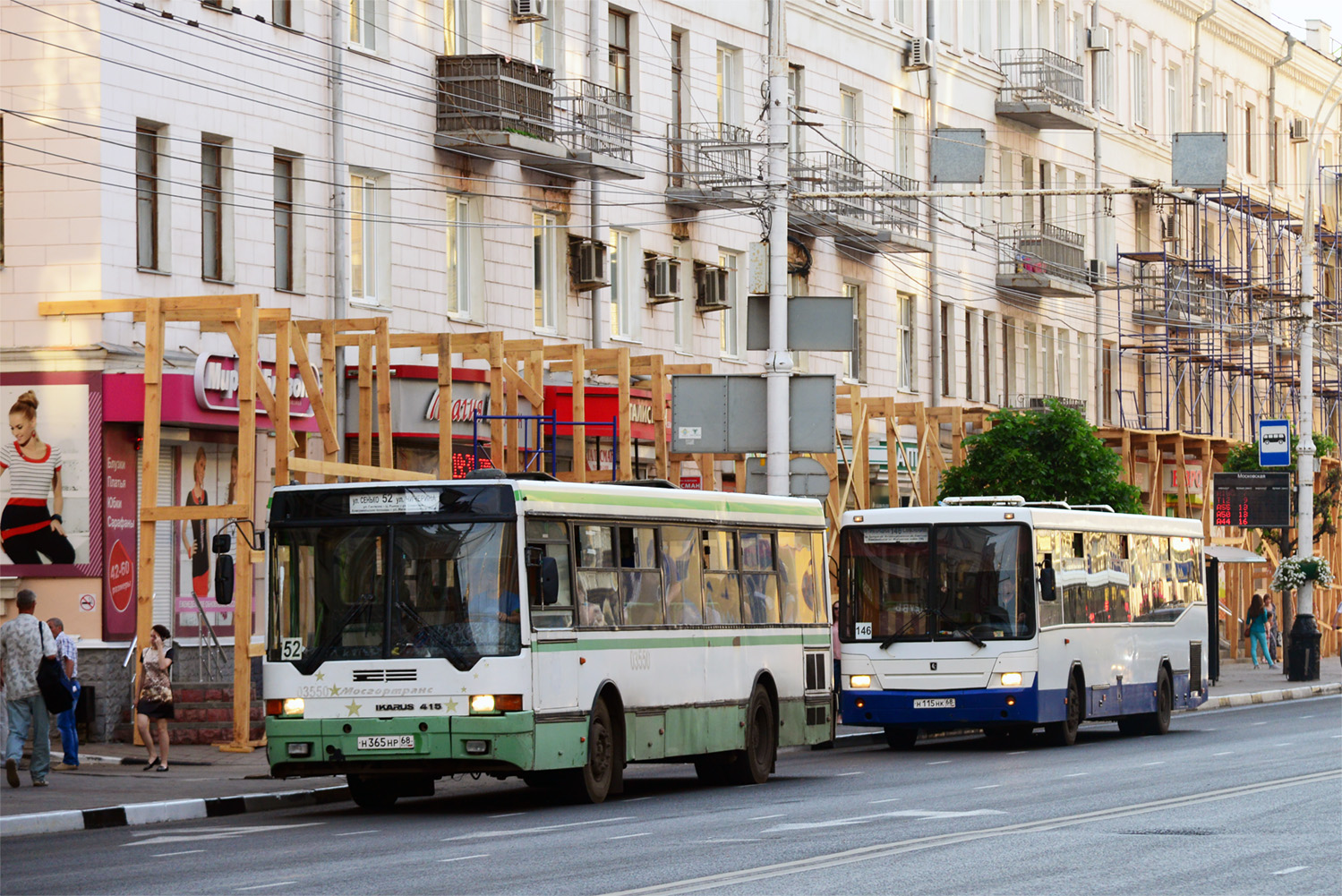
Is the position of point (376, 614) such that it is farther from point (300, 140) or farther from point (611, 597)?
point (300, 140)

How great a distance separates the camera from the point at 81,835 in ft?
→ 59.5

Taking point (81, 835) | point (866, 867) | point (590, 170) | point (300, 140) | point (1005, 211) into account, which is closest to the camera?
point (866, 867)

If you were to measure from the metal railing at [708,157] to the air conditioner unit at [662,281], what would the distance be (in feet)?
4.87

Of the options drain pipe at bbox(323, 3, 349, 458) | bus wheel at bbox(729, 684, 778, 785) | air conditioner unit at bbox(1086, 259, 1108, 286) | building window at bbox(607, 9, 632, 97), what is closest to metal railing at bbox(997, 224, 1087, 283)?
air conditioner unit at bbox(1086, 259, 1108, 286)

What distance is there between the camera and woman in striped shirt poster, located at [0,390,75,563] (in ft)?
90.7

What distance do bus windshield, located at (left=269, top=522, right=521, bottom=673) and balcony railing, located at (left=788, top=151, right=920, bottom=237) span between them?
72.5ft

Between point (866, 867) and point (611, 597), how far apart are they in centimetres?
644

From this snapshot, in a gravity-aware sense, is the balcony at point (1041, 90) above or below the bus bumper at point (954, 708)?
above

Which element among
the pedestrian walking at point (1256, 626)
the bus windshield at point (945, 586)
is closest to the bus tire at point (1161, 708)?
the bus windshield at point (945, 586)

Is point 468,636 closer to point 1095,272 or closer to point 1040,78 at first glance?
point 1040,78

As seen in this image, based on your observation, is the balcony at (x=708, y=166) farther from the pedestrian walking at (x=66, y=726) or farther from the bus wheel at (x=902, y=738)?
the pedestrian walking at (x=66, y=726)

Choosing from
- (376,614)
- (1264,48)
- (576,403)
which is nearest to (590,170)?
(576,403)

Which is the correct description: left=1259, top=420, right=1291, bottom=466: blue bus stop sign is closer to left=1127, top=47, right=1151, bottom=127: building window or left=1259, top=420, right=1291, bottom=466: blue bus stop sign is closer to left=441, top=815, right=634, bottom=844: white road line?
left=1127, top=47, right=1151, bottom=127: building window

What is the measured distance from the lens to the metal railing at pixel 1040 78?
53.7m
